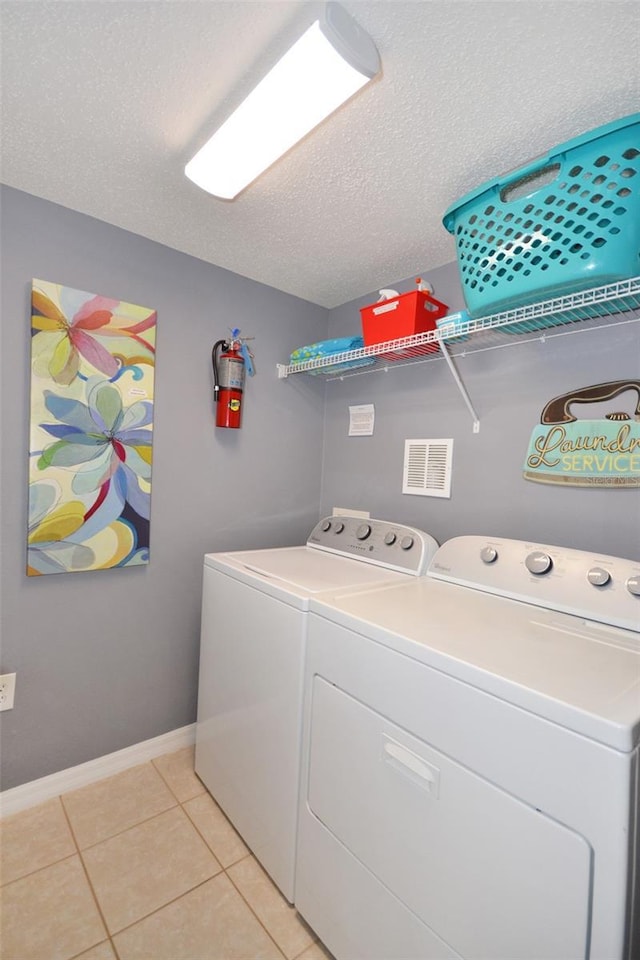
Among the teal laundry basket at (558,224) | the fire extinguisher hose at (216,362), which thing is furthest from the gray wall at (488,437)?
the fire extinguisher hose at (216,362)

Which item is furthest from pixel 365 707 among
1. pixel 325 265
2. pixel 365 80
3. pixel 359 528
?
pixel 325 265

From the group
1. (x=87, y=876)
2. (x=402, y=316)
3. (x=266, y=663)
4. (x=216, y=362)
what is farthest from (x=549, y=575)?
(x=87, y=876)

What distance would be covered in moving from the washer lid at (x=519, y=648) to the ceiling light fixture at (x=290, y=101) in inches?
47.5

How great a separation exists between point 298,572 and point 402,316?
1.05 meters

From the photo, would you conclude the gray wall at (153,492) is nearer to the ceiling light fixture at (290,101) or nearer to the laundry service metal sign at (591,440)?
the ceiling light fixture at (290,101)

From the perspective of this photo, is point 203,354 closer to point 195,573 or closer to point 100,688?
point 195,573

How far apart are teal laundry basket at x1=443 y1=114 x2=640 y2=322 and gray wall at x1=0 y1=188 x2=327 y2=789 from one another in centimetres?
117

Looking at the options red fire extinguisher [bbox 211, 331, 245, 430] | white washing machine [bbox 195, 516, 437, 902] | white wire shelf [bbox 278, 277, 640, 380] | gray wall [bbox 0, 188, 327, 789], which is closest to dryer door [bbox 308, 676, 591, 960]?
white washing machine [bbox 195, 516, 437, 902]

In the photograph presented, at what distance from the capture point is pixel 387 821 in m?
1.00

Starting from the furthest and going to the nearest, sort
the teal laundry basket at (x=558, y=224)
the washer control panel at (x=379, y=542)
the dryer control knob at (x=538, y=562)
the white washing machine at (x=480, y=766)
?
the washer control panel at (x=379, y=542) < the dryer control knob at (x=538, y=562) < the teal laundry basket at (x=558, y=224) < the white washing machine at (x=480, y=766)

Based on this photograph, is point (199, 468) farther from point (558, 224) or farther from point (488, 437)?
point (558, 224)

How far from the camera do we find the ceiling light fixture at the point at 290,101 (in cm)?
87

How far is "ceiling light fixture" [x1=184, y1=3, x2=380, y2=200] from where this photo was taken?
0.87 m

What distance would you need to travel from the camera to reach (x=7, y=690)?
1578mm
